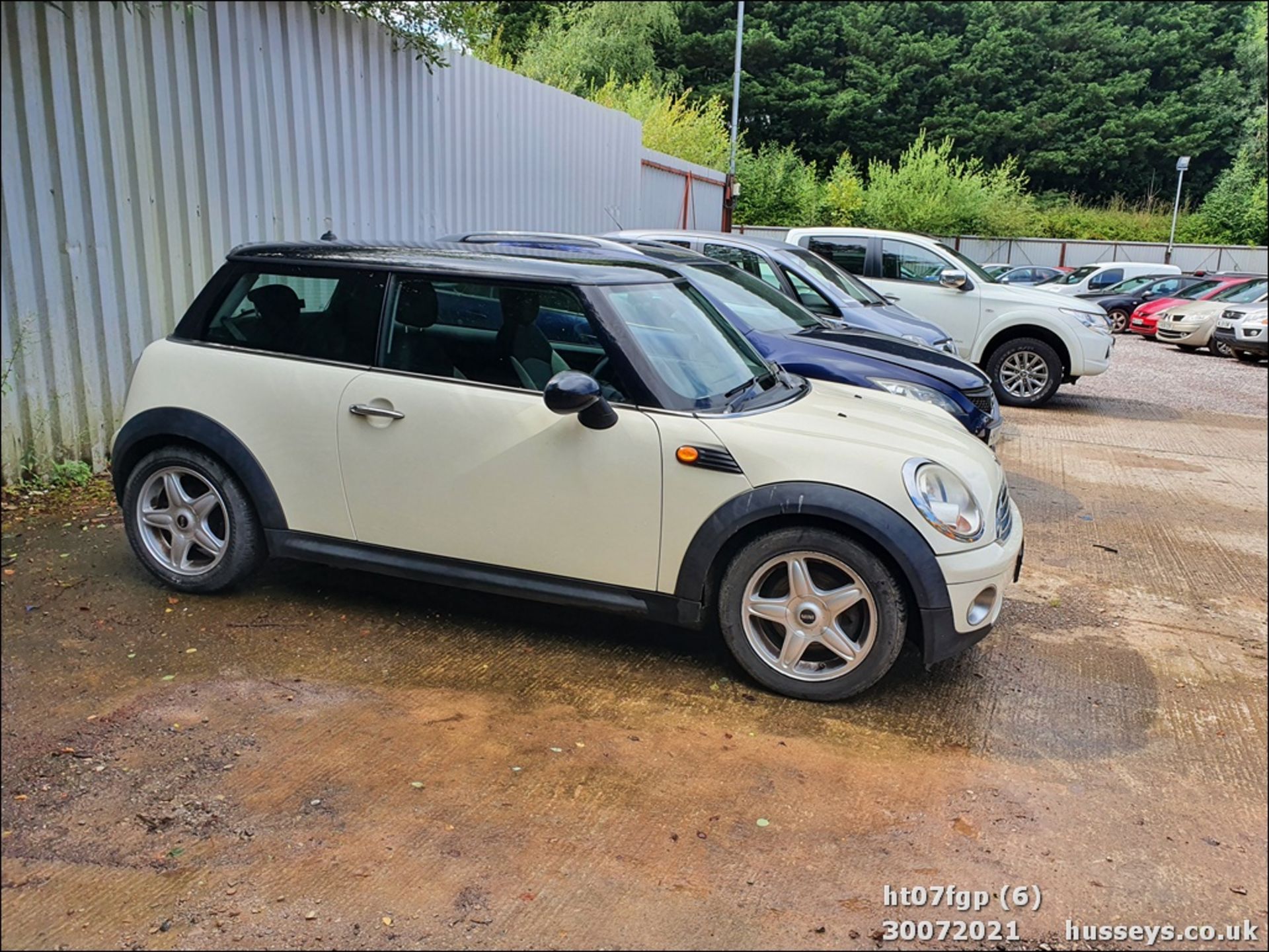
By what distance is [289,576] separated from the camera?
190 inches

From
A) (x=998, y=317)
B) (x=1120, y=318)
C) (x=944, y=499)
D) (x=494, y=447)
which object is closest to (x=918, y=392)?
(x=944, y=499)

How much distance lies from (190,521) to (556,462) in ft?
5.91

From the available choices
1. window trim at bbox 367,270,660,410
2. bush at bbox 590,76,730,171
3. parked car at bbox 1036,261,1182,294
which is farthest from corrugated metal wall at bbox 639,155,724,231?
window trim at bbox 367,270,660,410

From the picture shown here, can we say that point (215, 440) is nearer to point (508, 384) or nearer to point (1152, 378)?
point (508, 384)

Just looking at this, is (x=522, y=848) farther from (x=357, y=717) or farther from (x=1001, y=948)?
(x=1001, y=948)

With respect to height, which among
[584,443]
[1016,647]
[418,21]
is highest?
[418,21]

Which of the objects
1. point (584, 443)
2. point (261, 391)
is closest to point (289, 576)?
point (261, 391)

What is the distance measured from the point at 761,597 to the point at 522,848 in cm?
143

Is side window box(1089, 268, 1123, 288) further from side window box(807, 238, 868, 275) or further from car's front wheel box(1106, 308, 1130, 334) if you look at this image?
side window box(807, 238, 868, 275)

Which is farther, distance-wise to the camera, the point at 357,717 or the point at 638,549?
the point at 638,549

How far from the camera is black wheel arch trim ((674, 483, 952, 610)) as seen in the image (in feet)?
11.6

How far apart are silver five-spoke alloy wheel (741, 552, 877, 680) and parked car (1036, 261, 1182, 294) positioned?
2433cm

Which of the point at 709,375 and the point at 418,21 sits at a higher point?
the point at 418,21

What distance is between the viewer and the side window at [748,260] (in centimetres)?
884
